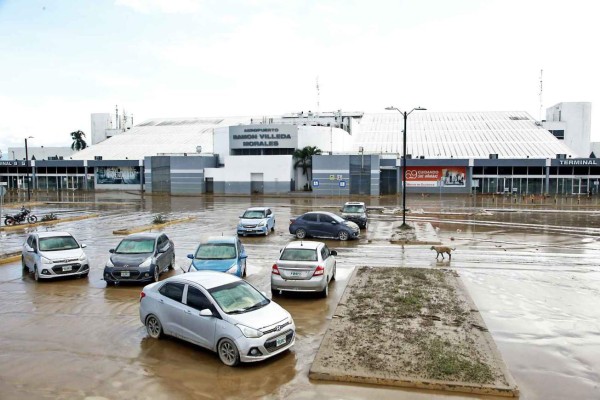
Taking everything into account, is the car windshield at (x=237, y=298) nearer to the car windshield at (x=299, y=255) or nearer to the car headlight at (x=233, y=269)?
the car windshield at (x=299, y=255)

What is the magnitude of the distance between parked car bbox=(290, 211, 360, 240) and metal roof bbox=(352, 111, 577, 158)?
46.4 meters

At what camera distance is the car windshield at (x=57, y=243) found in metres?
17.3

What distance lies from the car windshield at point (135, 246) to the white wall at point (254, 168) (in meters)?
51.3

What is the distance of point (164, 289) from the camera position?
11.0 metres

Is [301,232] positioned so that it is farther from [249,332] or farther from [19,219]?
[19,219]

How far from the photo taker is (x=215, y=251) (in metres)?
16.0

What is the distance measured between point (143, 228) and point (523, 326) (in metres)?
23.1

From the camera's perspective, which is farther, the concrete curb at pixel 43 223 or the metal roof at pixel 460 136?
the metal roof at pixel 460 136

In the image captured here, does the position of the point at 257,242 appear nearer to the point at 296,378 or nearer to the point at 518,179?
the point at 296,378

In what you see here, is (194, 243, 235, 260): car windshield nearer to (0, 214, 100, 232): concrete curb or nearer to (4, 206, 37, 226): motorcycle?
(0, 214, 100, 232): concrete curb

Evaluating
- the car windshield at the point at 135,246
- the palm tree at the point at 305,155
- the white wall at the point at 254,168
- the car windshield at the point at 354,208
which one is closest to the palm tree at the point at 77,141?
the white wall at the point at 254,168

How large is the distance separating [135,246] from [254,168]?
52787 mm

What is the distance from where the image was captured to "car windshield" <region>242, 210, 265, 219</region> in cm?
2878

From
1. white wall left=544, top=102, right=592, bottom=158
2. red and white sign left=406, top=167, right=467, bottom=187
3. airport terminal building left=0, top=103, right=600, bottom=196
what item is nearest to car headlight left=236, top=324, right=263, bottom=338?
airport terminal building left=0, top=103, right=600, bottom=196
